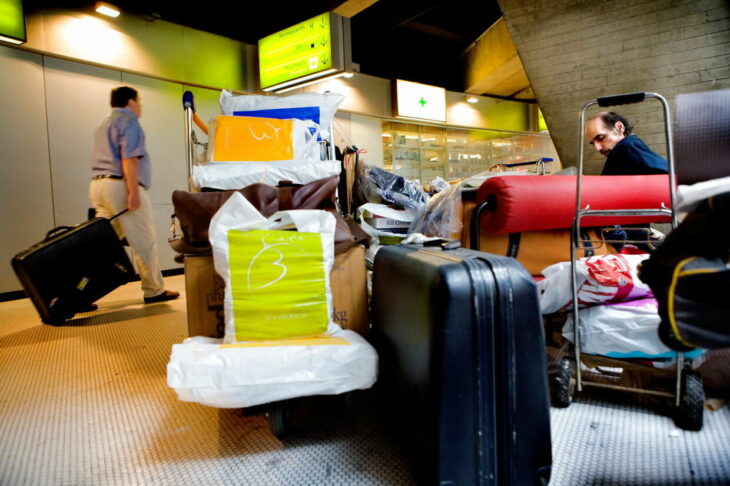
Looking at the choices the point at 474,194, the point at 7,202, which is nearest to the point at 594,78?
the point at 474,194

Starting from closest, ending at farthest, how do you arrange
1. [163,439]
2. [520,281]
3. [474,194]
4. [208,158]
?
[520,281] < [163,439] < [208,158] < [474,194]

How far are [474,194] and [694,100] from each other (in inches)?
35.9

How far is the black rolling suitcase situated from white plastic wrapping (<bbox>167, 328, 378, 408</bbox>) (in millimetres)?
1565

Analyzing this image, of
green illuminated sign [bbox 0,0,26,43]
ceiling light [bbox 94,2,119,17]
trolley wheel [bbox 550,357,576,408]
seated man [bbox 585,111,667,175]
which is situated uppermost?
ceiling light [bbox 94,2,119,17]

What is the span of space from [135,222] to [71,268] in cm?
65

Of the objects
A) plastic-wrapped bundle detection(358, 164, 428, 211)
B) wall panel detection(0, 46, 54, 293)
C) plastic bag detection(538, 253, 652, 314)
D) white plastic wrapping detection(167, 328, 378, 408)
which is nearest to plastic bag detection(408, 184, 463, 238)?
plastic-wrapped bundle detection(358, 164, 428, 211)

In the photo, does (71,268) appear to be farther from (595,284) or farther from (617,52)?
(617,52)

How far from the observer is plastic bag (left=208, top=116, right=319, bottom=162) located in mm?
1414

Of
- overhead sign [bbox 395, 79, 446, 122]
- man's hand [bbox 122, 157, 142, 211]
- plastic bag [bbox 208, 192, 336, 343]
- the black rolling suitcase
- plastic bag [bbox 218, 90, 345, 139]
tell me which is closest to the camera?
plastic bag [bbox 208, 192, 336, 343]

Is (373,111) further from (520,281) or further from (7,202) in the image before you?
(520,281)

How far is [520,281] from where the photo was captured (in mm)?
778

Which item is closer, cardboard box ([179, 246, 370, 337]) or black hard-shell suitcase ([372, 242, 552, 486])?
black hard-shell suitcase ([372, 242, 552, 486])

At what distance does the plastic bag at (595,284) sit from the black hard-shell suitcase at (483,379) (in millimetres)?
503

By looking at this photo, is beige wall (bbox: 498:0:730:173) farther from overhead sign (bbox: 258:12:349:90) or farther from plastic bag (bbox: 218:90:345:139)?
plastic bag (bbox: 218:90:345:139)
